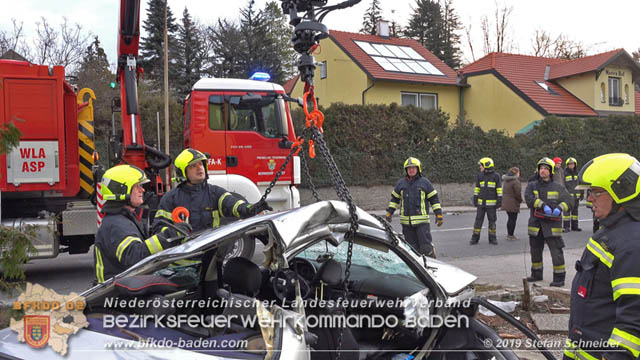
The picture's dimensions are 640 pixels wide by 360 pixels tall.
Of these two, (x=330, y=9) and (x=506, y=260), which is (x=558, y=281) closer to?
(x=506, y=260)

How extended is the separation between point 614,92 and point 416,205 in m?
26.1

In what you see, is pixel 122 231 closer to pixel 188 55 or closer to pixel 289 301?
pixel 289 301

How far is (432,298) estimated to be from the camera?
2838 mm

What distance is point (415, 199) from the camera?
732 centimetres

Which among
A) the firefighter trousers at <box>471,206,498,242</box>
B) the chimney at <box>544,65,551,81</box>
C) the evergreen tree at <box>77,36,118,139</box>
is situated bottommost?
the firefighter trousers at <box>471,206,498,242</box>

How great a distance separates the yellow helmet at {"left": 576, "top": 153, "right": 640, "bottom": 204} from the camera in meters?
2.28

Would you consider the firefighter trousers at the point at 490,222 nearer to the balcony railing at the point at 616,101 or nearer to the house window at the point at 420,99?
the house window at the point at 420,99

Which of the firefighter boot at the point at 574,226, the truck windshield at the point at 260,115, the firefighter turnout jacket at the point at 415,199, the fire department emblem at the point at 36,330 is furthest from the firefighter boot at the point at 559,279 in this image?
the fire department emblem at the point at 36,330

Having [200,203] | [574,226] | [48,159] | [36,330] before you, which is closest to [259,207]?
[200,203]

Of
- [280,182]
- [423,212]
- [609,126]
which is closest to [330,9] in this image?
[423,212]

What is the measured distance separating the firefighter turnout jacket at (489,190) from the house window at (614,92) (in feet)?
71.3

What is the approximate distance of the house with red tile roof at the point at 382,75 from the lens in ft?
77.2

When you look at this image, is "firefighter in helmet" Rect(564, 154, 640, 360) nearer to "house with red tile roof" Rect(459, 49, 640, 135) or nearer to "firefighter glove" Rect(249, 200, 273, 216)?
"firefighter glove" Rect(249, 200, 273, 216)

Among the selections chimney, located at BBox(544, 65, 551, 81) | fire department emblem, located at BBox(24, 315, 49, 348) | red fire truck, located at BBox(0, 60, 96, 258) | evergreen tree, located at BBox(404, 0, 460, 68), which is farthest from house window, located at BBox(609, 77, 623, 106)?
fire department emblem, located at BBox(24, 315, 49, 348)
